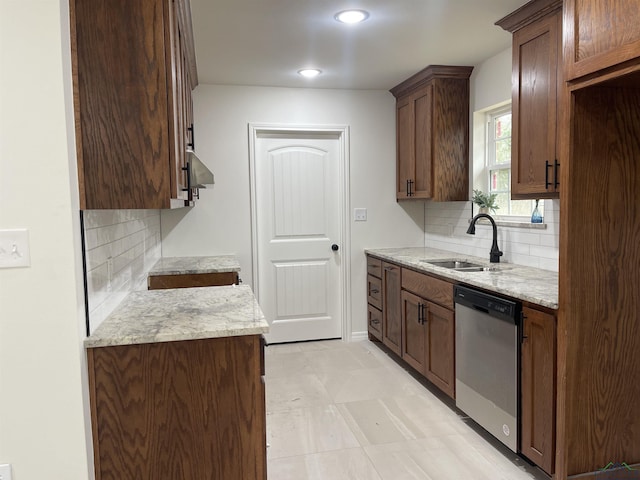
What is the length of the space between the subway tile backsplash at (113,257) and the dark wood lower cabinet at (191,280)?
120 millimetres

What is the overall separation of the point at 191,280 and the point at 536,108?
250cm

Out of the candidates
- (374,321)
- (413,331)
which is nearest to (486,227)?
(413,331)

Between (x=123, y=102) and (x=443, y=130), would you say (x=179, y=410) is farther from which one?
(x=443, y=130)

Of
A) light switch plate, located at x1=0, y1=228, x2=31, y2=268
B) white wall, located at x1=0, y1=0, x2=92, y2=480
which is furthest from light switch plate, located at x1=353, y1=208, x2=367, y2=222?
light switch plate, located at x1=0, y1=228, x2=31, y2=268

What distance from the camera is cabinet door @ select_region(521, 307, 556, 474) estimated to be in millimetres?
2045

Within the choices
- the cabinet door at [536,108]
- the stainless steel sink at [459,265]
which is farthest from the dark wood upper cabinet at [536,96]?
the stainless steel sink at [459,265]

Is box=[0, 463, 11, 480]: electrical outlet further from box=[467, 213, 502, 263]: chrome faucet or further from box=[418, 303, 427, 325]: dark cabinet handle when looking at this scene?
box=[467, 213, 502, 263]: chrome faucet

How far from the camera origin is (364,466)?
236 cm

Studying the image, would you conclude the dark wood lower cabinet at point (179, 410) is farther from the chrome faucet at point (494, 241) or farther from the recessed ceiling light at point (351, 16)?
the chrome faucet at point (494, 241)

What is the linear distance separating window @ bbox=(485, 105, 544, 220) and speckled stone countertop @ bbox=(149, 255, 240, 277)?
81.8 inches

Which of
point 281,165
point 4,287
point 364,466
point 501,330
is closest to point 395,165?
point 281,165

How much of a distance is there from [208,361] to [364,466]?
1178 millimetres

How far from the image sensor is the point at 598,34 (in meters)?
1.73

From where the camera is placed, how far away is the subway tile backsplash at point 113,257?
1719 millimetres
